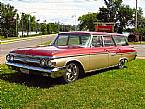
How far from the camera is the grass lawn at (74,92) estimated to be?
239 inches

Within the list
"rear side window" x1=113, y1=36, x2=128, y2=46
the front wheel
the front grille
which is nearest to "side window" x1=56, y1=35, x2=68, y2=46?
the front wheel

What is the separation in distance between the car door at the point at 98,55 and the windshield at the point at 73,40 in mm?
239

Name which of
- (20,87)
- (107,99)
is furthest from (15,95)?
(107,99)

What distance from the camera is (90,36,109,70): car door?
8914 mm

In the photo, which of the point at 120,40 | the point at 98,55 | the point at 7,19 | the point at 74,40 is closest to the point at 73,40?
the point at 74,40

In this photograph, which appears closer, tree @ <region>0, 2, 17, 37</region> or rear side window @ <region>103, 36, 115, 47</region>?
rear side window @ <region>103, 36, 115, 47</region>

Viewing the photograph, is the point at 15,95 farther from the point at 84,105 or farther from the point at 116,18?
the point at 116,18

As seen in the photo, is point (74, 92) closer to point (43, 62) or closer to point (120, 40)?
point (43, 62)

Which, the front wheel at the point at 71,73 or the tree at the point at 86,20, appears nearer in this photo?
the front wheel at the point at 71,73

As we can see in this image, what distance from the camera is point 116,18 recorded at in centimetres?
7644

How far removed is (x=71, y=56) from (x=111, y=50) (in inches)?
89.9

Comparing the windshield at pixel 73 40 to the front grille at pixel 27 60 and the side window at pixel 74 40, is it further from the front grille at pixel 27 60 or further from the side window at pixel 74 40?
the front grille at pixel 27 60

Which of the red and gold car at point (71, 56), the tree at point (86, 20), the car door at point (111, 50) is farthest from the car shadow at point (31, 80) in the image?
the tree at point (86, 20)

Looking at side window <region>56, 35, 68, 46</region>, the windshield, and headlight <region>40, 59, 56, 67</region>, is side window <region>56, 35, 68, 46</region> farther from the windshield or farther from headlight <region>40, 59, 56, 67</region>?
headlight <region>40, 59, 56, 67</region>
